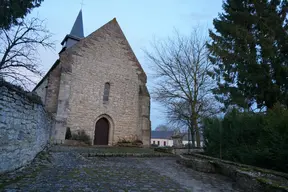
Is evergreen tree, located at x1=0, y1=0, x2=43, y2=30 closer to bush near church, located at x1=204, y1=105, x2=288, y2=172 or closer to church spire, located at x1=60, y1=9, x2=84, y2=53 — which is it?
bush near church, located at x1=204, y1=105, x2=288, y2=172

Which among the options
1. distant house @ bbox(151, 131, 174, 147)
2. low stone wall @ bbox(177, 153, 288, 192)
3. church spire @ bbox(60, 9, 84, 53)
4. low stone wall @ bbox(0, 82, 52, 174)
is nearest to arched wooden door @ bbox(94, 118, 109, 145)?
low stone wall @ bbox(177, 153, 288, 192)

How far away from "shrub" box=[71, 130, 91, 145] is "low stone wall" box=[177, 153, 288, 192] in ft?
27.4

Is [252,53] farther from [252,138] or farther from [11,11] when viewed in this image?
[11,11]

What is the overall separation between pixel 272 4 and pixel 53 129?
16035 millimetres

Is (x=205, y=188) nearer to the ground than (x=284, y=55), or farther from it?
nearer to the ground

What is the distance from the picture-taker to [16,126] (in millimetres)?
4316

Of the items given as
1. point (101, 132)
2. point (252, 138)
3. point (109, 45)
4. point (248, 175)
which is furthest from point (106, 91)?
point (248, 175)

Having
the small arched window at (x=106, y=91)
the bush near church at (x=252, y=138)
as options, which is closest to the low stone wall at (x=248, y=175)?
the bush near church at (x=252, y=138)

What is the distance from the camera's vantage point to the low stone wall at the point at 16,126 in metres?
3.81

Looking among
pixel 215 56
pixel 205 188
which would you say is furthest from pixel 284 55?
pixel 205 188

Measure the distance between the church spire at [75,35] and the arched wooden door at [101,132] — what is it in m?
10.4

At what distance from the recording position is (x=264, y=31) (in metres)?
10.9

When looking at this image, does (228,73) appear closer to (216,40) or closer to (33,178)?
(216,40)

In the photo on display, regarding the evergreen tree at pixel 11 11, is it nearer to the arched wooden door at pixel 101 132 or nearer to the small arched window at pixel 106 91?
the small arched window at pixel 106 91
